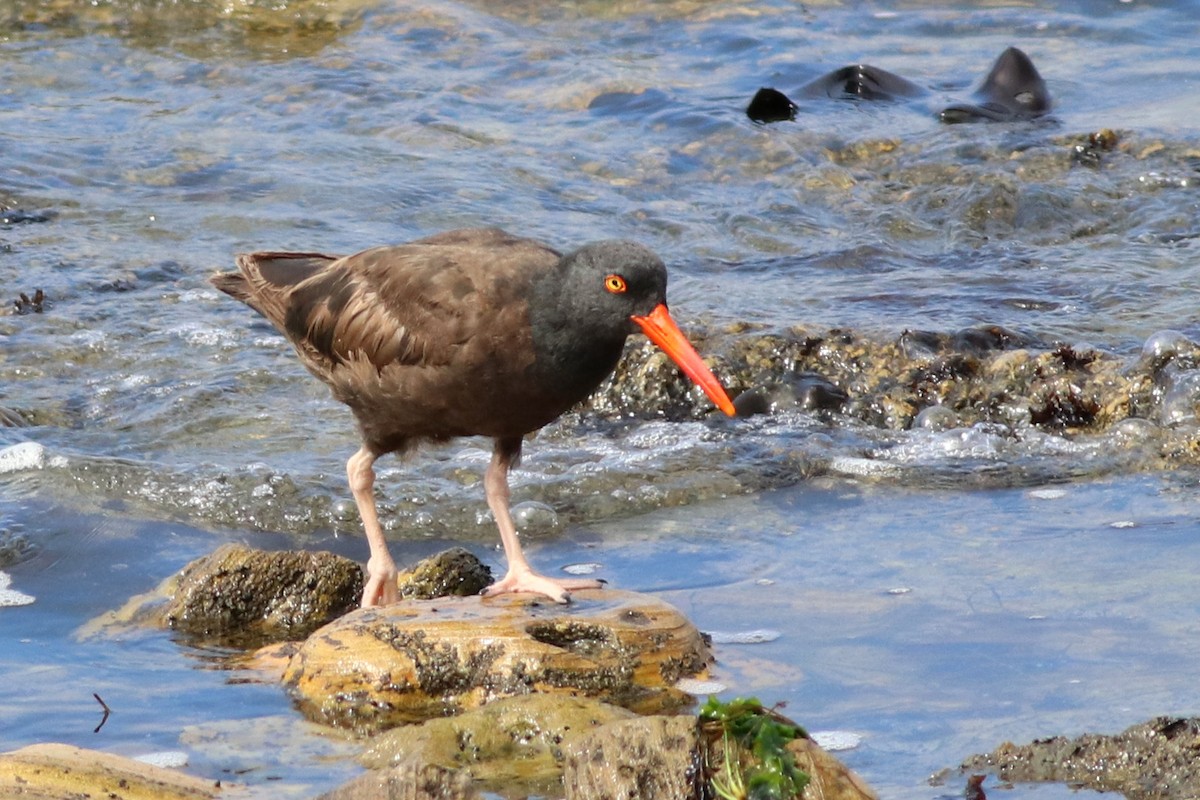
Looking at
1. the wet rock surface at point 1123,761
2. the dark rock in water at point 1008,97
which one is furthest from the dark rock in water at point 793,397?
the dark rock in water at point 1008,97

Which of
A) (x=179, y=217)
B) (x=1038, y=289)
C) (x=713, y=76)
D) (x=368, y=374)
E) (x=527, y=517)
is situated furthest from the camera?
(x=713, y=76)

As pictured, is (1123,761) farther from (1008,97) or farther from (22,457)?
(1008,97)

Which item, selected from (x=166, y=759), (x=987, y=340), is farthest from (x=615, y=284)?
(x=987, y=340)

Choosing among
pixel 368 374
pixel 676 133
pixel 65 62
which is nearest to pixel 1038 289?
pixel 676 133

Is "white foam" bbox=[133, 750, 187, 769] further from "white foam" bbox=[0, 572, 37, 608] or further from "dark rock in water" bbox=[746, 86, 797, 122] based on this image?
"dark rock in water" bbox=[746, 86, 797, 122]

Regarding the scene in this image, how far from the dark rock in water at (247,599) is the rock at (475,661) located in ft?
1.88

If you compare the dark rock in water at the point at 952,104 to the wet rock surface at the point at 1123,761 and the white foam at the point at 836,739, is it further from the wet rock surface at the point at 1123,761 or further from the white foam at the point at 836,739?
the wet rock surface at the point at 1123,761

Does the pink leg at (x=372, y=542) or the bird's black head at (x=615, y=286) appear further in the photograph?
the pink leg at (x=372, y=542)

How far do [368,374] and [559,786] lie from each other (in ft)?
6.75

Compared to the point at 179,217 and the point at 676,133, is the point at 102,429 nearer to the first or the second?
the point at 179,217

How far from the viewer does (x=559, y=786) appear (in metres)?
3.75

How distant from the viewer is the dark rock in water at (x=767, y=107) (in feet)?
36.9

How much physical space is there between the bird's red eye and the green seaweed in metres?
1.77

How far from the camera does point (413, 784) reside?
3.07m
